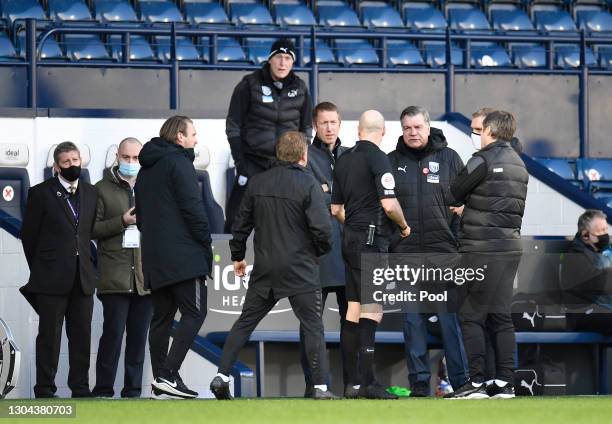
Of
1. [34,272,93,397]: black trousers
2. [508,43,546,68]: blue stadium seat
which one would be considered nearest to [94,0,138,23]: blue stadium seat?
[508,43,546,68]: blue stadium seat

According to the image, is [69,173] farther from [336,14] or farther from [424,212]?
[336,14]

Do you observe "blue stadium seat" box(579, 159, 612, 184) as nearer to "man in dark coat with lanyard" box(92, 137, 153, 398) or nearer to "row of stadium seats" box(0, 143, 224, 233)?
"row of stadium seats" box(0, 143, 224, 233)

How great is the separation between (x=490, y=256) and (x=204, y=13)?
7.39m

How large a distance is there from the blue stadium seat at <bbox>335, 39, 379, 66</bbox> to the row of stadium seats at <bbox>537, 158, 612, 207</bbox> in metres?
2.19

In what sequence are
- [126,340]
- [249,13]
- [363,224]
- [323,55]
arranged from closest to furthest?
[363,224] → [126,340] → [323,55] → [249,13]

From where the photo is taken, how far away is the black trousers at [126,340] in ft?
30.1

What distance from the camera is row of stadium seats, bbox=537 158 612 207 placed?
44.8 ft

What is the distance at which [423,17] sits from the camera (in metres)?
15.7

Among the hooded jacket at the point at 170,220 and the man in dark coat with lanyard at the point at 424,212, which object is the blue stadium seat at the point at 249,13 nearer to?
the man in dark coat with lanyard at the point at 424,212

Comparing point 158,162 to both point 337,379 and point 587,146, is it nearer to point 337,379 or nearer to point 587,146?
point 337,379

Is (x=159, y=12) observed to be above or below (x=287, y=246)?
above

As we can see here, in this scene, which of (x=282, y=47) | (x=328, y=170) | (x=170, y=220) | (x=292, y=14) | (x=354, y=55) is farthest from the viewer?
(x=292, y=14)

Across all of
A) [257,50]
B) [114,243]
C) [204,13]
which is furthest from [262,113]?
[204,13]

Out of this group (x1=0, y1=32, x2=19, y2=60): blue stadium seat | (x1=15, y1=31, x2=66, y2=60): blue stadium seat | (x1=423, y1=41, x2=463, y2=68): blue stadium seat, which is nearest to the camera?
(x1=0, y1=32, x2=19, y2=60): blue stadium seat
